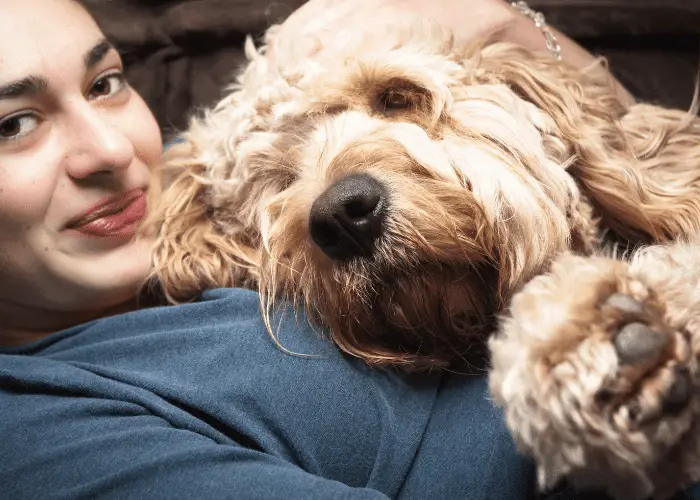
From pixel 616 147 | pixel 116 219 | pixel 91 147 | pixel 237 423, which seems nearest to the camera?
pixel 237 423

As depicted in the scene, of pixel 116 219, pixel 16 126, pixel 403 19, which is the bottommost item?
pixel 116 219

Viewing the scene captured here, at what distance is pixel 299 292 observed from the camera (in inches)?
56.9

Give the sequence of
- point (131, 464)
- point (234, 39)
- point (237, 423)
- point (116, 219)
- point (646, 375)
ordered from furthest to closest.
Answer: point (234, 39) < point (116, 219) < point (237, 423) < point (131, 464) < point (646, 375)

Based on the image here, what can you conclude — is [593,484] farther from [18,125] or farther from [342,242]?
[18,125]

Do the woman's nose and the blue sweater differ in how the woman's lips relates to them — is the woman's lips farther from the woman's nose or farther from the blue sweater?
the blue sweater

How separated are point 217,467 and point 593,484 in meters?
0.64

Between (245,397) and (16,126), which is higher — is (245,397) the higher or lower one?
the lower one

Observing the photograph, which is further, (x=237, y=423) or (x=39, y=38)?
(x=39, y=38)

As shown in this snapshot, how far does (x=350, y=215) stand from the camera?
3.95 feet

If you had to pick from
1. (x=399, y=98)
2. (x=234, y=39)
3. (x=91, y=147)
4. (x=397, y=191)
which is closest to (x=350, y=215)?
(x=397, y=191)

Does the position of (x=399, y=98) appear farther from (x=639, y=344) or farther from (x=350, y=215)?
(x=639, y=344)

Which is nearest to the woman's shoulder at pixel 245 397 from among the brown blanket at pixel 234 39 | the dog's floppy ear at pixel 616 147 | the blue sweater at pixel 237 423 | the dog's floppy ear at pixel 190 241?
the blue sweater at pixel 237 423

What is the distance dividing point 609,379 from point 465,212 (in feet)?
1.52

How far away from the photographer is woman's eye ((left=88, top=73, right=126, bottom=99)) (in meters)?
1.68
